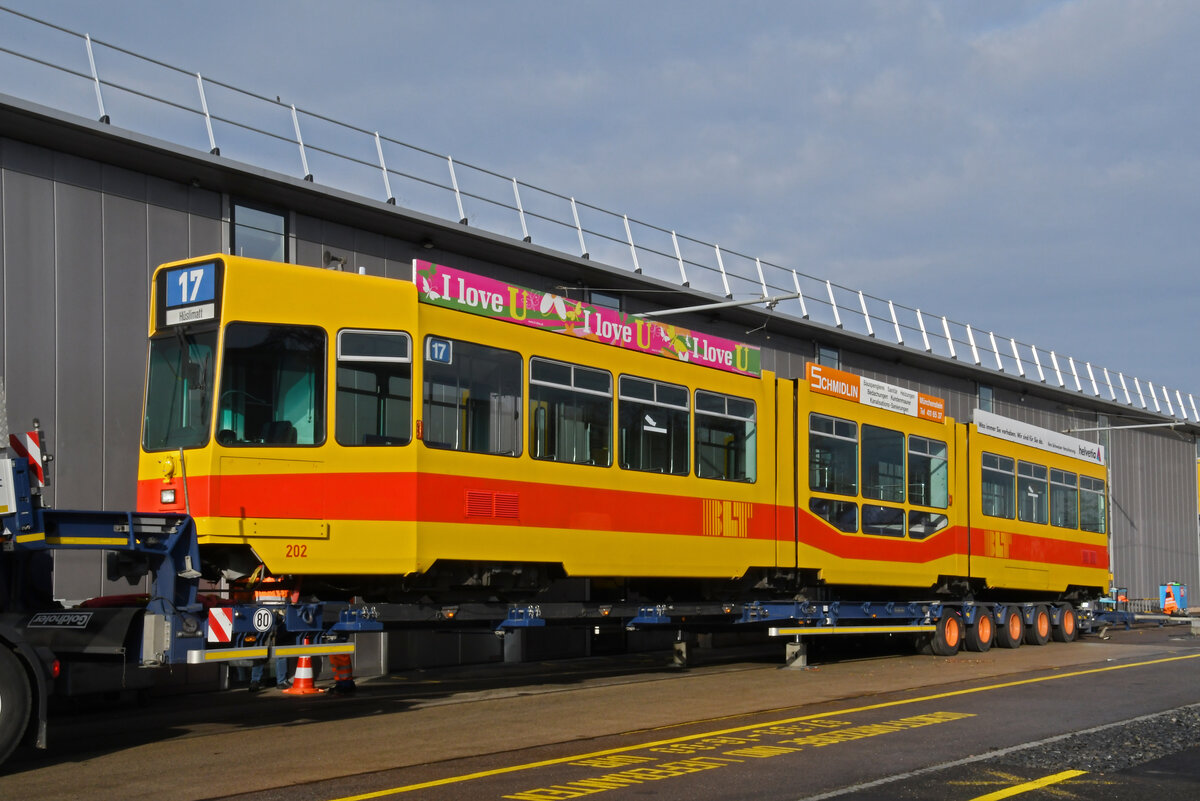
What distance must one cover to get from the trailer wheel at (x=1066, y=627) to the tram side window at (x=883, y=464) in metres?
7.69

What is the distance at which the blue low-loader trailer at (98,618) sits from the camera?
9.35 m

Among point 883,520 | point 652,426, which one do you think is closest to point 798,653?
point 883,520

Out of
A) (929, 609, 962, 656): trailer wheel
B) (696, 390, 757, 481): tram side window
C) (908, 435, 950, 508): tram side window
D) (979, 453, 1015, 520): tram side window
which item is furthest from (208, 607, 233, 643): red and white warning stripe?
(979, 453, 1015, 520): tram side window

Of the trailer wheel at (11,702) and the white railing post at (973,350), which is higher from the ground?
the white railing post at (973,350)

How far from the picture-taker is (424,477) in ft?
41.0

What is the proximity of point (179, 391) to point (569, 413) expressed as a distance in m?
4.51

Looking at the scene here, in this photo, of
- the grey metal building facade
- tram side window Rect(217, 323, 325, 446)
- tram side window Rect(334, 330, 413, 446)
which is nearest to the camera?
tram side window Rect(217, 323, 325, 446)

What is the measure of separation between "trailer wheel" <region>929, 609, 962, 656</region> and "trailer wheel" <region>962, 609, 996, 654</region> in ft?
1.21

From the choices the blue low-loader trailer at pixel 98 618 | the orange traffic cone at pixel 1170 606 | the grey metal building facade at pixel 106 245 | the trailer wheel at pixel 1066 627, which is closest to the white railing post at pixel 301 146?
the grey metal building facade at pixel 106 245

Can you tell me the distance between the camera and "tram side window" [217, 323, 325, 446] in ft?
38.2

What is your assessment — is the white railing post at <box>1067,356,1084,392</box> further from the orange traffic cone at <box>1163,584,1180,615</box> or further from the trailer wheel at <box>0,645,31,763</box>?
the trailer wheel at <box>0,645,31,763</box>

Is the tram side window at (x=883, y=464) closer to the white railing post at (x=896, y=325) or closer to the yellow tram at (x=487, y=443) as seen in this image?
the yellow tram at (x=487, y=443)

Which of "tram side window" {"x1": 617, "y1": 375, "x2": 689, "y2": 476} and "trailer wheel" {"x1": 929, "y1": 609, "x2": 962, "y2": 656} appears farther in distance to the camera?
"trailer wheel" {"x1": 929, "y1": 609, "x2": 962, "y2": 656}

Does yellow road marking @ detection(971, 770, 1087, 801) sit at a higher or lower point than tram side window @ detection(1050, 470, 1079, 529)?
lower
